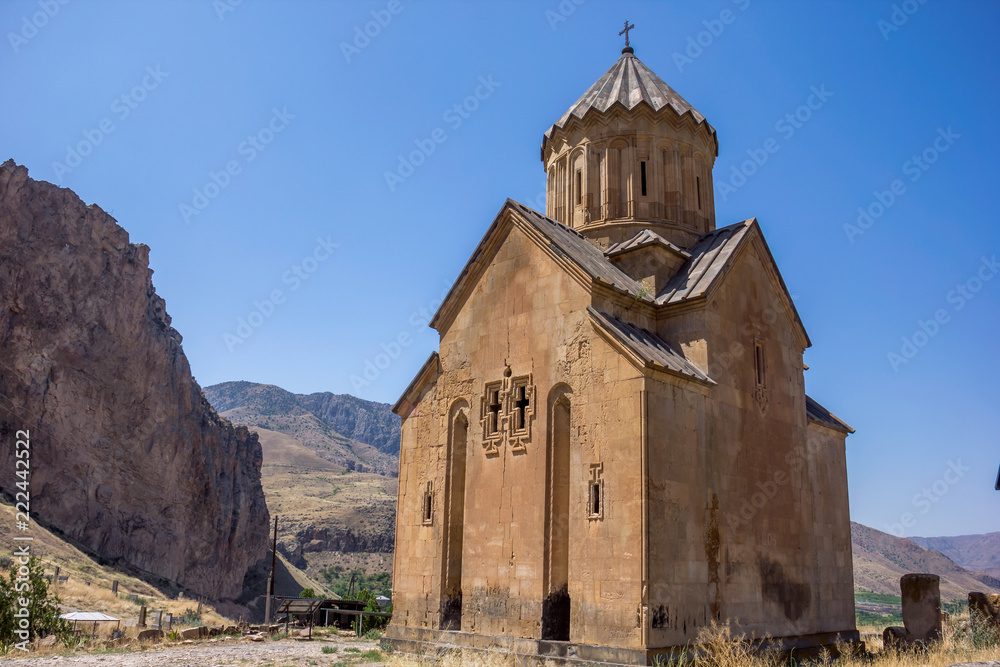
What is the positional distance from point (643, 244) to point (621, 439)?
4554mm

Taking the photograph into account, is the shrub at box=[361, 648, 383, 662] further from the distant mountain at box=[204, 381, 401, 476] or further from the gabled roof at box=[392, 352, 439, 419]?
the distant mountain at box=[204, 381, 401, 476]

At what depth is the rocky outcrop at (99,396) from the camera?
45969mm

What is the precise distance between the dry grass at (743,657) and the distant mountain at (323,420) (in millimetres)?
126670

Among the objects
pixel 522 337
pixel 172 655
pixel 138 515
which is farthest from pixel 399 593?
pixel 138 515

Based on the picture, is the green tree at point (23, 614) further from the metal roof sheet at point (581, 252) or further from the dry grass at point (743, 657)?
the metal roof sheet at point (581, 252)

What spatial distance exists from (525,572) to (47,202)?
168 feet

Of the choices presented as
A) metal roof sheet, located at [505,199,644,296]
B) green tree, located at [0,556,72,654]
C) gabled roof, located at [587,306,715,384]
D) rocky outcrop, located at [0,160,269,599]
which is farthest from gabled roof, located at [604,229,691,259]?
rocky outcrop, located at [0,160,269,599]

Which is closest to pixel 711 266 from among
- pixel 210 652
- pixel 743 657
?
pixel 743 657

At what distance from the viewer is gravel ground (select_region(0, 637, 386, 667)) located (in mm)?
11297

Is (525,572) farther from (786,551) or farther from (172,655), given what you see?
(172,655)

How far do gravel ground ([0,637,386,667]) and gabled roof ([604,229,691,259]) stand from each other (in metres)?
8.65

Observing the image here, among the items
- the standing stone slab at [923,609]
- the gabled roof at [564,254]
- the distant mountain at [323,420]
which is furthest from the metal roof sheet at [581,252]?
the distant mountain at [323,420]

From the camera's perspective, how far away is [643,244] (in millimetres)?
13734

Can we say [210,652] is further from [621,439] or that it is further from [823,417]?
[823,417]
